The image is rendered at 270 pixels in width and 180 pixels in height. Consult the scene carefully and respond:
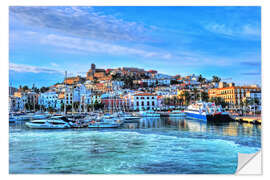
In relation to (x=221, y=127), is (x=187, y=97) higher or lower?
higher

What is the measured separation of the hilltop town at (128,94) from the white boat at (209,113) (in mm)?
1013

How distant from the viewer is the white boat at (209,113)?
1622cm

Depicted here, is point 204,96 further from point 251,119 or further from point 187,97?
point 251,119

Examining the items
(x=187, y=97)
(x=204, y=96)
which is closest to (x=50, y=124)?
(x=204, y=96)

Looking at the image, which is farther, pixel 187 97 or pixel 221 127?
pixel 187 97

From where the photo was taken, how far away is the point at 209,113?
1694 cm

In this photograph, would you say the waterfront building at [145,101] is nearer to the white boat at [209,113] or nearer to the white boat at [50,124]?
the white boat at [209,113]

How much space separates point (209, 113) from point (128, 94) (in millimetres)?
11470

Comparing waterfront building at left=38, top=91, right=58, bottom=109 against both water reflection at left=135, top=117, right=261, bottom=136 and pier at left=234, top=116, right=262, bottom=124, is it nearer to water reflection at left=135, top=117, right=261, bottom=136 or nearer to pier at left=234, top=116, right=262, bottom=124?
water reflection at left=135, top=117, right=261, bottom=136

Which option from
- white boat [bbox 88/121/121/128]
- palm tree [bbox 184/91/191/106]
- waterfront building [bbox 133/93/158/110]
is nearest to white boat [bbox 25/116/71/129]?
white boat [bbox 88/121/121/128]

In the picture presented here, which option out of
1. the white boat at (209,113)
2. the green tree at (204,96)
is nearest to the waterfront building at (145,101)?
the green tree at (204,96)

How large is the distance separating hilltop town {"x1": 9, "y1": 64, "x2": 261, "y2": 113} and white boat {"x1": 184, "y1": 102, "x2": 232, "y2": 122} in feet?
3.32
